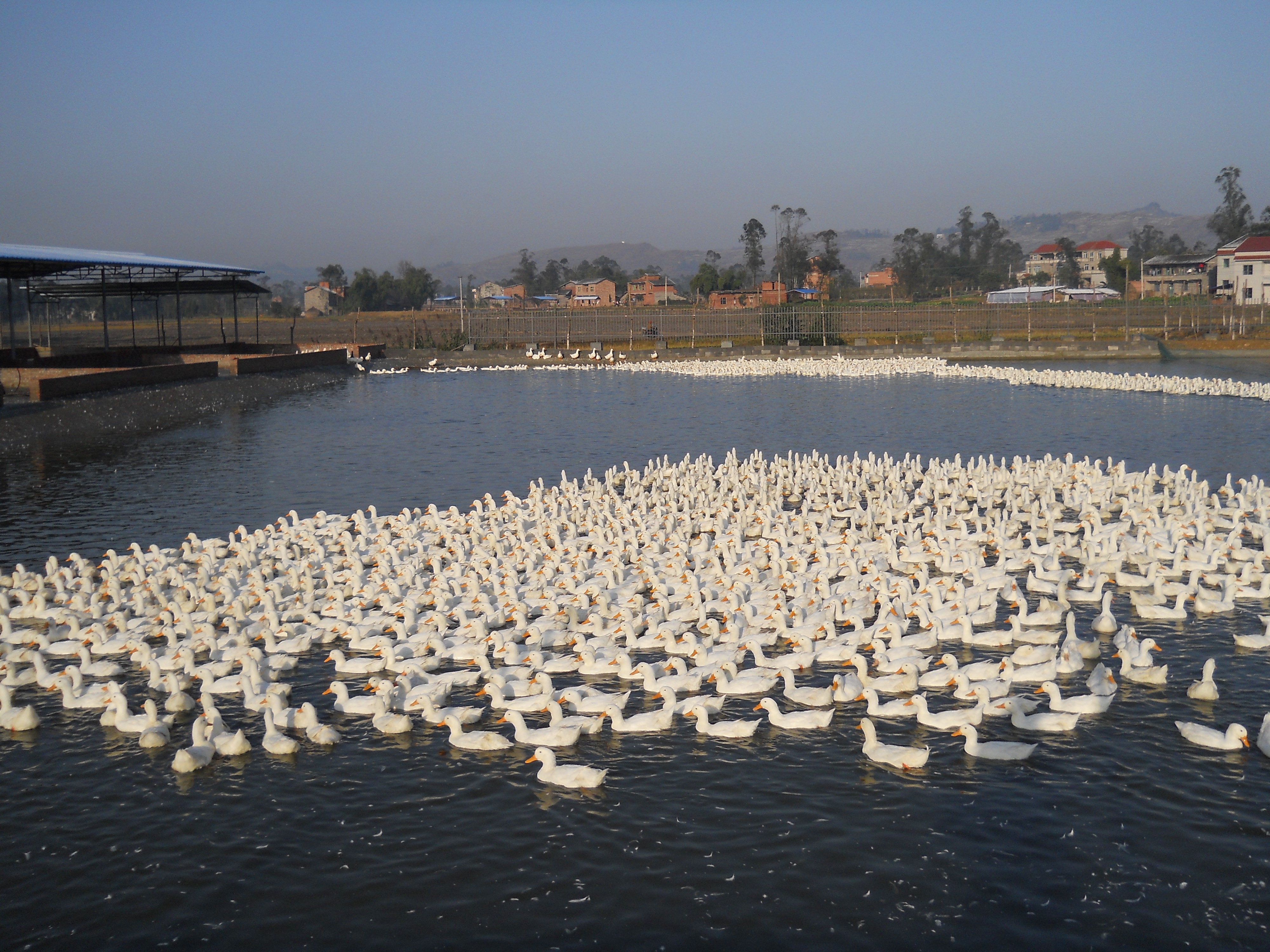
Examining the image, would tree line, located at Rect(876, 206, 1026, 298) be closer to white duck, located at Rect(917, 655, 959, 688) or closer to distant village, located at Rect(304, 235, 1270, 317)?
distant village, located at Rect(304, 235, 1270, 317)

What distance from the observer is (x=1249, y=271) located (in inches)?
3570

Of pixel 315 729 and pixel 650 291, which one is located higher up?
pixel 650 291

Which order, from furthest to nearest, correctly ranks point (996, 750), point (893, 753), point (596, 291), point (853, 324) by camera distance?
point (596, 291) → point (853, 324) → point (996, 750) → point (893, 753)

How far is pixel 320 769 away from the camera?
1131cm

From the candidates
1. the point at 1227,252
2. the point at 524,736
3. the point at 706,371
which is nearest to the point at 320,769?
the point at 524,736

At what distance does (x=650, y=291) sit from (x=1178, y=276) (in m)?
72.2

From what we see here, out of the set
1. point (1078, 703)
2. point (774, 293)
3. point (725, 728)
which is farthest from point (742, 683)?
point (774, 293)

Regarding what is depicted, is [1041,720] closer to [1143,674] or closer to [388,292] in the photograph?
[1143,674]

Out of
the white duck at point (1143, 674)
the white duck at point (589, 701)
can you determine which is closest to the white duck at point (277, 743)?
the white duck at point (589, 701)

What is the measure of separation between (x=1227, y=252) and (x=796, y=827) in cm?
10594

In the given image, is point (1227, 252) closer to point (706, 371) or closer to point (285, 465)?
point (706, 371)

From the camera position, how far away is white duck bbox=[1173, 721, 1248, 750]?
11.1m

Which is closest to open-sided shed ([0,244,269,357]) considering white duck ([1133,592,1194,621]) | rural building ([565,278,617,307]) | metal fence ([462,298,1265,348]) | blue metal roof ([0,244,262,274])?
blue metal roof ([0,244,262,274])

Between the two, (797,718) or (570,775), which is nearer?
(570,775)
